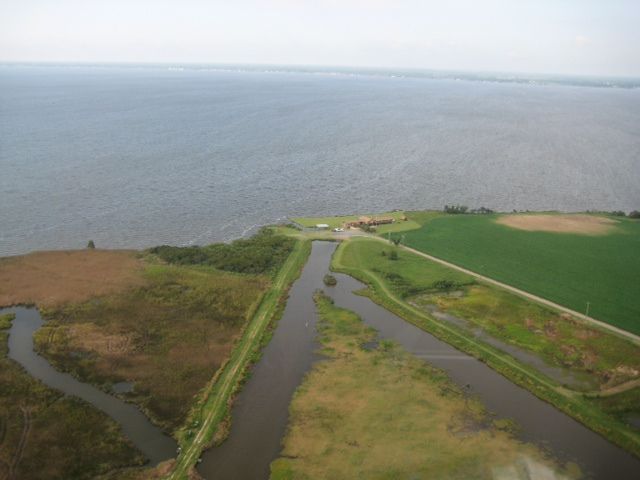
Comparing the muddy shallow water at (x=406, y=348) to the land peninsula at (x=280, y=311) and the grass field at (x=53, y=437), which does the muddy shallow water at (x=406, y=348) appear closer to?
the land peninsula at (x=280, y=311)

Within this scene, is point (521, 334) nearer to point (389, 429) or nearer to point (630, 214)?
point (389, 429)

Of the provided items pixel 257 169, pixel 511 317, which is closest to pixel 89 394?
pixel 511 317

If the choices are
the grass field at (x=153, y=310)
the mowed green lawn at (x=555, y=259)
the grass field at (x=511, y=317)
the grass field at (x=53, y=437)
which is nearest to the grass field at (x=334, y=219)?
the mowed green lawn at (x=555, y=259)

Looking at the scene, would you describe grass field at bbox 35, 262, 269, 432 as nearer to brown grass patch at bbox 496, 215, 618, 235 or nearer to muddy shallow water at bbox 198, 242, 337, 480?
muddy shallow water at bbox 198, 242, 337, 480

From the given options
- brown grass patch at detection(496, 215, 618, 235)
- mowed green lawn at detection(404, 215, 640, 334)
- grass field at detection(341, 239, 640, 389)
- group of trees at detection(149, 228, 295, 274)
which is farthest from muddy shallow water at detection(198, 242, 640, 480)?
brown grass patch at detection(496, 215, 618, 235)

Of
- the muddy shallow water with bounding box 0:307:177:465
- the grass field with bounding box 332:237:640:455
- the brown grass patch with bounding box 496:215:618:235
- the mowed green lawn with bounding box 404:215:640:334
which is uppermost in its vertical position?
the brown grass patch with bounding box 496:215:618:235
